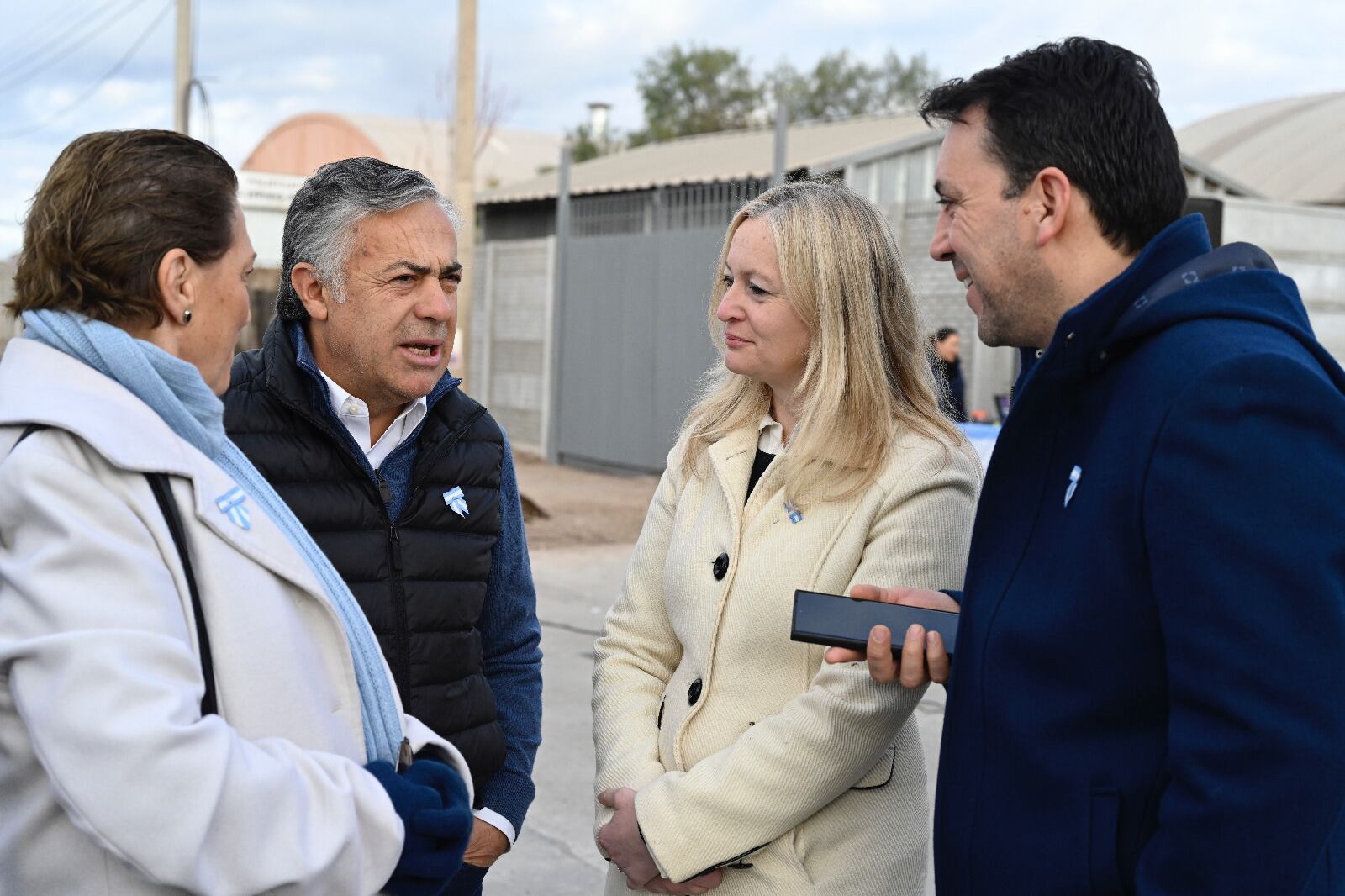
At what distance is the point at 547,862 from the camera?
453 cm

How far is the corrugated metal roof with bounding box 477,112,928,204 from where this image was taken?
15695 millimetres

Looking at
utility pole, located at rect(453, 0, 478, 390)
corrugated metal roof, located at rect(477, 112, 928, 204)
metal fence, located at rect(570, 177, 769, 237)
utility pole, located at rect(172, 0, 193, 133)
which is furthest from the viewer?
utility pole, located at rect(172, 0, 193, 133)

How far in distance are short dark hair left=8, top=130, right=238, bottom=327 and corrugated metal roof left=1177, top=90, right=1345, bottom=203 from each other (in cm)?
1885

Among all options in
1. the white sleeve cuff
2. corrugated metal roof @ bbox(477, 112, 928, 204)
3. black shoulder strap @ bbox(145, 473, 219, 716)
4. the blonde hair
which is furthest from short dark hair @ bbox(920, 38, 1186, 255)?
corrugated metal roof @ bbox(477, 112, 928, 204)

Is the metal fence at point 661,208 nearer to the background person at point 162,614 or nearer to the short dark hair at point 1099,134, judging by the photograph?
the short dark hair at point 1099,134

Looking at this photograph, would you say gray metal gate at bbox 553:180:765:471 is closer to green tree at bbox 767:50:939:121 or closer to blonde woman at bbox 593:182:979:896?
blonde woman at bbox 593:182:979:896

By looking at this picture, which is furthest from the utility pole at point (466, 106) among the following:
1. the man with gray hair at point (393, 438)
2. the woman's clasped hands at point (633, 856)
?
the woman's clasped hands at point (633, 856)

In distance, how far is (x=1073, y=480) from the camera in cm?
173

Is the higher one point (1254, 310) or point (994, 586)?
point (1254, 310)

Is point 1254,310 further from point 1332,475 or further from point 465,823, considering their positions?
point 465,823

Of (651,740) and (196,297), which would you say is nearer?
(196,297)

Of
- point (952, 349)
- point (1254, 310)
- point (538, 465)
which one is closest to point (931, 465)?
point (1254, 310)

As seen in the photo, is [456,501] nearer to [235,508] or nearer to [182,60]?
[235,508]

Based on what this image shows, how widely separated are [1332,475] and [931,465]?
3.39ft
